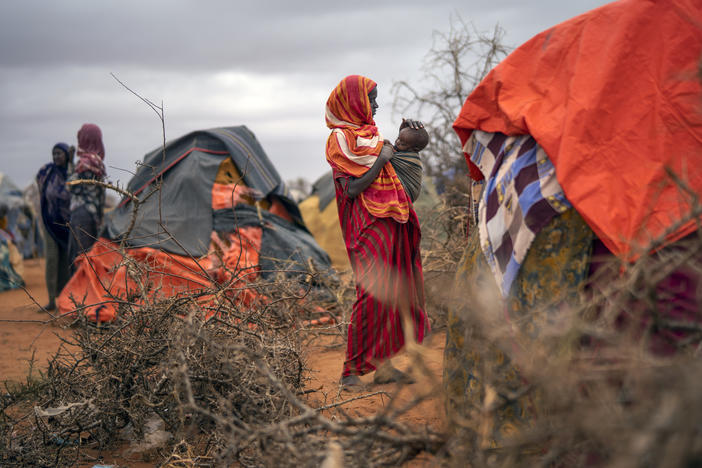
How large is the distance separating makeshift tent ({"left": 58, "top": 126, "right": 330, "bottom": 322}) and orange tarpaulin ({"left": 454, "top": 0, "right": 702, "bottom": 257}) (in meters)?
4.20

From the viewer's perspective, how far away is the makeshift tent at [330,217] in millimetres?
9875

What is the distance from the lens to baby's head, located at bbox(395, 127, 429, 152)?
386 cm

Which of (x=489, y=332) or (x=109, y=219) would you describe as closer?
(x=489, y=332)

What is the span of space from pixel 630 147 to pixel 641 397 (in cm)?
119

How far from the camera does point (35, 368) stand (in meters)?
4.73

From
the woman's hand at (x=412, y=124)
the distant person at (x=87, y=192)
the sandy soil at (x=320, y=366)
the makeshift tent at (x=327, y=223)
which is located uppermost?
the woman's hand at (x=412, y=124)

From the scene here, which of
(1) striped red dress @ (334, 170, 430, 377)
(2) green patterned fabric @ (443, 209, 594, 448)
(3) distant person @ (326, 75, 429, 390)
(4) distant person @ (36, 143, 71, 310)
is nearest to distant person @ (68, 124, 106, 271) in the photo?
(4) distant person @ (36, 143, 71, 310)

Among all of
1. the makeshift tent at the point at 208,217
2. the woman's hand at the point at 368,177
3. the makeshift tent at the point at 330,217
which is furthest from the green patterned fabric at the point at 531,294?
the makeshift tent at the point at 330,217

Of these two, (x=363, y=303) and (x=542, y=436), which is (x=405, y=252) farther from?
(x=542, y=436)

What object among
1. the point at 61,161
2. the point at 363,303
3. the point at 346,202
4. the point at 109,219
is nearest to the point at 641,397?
the point at 363,303

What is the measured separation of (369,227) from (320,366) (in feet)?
4.82

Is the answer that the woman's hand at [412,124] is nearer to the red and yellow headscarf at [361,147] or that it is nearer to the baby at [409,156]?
the baby at [409,156]

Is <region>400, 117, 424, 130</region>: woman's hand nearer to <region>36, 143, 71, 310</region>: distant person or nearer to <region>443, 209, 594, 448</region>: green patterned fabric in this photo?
<region>443, 209, 594, 448</region>: green patterned fabric

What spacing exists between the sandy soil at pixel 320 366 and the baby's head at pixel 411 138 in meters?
1.36
